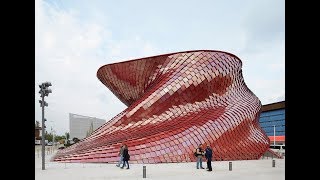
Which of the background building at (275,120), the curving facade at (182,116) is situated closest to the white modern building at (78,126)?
the background building at (275,120)

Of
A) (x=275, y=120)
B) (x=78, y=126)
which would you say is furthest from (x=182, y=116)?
(x=78, y=126)

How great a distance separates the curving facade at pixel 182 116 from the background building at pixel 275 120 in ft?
131

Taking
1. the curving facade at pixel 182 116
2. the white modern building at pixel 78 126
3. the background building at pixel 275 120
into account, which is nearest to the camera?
the curving facade at pixel 182 116

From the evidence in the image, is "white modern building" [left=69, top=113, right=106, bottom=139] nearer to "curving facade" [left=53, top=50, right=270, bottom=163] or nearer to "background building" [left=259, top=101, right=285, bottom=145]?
"background building" [left=259, top=101, right=285, bottom=145]

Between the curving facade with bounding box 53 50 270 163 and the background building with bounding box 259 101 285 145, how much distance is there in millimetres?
39792

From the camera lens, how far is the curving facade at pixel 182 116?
76.2 ft

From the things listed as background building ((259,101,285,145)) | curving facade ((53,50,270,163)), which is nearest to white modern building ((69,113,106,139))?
background building ((259,101,285,145))

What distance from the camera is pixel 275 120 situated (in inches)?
2869

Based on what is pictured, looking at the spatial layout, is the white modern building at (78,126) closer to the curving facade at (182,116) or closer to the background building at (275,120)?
the background building at (275,120)

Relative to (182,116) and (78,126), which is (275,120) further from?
(182,116)

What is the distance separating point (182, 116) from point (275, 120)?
50696 millimetres

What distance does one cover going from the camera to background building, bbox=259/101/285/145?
69.0 m
